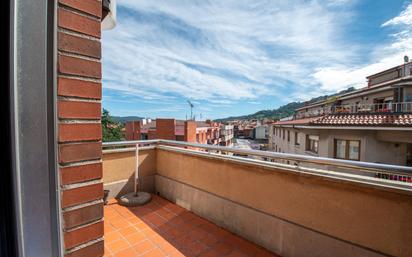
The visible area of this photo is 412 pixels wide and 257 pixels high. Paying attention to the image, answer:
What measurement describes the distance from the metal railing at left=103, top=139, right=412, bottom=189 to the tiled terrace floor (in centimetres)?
94

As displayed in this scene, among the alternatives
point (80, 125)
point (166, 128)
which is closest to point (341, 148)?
point (80, 125)

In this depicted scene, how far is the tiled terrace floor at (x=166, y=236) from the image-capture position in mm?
2135

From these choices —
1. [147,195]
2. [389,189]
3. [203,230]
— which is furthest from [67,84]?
[147,195]

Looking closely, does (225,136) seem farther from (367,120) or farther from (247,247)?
(247,247)

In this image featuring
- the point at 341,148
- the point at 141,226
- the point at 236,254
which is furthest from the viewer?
the point at 341,148

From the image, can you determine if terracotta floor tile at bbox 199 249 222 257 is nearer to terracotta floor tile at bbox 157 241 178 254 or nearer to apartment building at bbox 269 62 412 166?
terracotta floor tile at bbox 157 241 178 254

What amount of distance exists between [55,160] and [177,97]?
3546 centimetres

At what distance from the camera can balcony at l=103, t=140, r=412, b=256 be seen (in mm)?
1554

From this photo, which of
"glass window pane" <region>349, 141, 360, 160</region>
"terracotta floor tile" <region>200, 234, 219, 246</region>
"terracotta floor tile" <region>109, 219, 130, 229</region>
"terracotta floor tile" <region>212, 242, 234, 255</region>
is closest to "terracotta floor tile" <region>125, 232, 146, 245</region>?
"terracotta floor tile" <region>109, 219, 130, 229</region>

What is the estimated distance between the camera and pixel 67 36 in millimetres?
620

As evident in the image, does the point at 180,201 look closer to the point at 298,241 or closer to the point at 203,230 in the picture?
the point at 203,230

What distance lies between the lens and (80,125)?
2.17 ft

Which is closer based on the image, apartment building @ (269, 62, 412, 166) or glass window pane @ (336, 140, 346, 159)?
apartment building @ (269, 62, 412, 166)

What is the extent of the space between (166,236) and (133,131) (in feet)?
85.3
